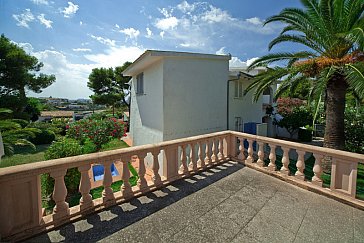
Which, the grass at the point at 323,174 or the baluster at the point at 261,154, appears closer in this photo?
the baluster at the point at 261,154

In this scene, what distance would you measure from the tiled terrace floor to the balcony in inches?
0.6

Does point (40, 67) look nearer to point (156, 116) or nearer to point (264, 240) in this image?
point (156, 116)

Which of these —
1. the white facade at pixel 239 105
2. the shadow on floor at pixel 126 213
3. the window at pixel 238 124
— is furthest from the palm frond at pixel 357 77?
the window at pixel 238 124

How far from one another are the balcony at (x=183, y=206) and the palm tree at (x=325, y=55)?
118 inches

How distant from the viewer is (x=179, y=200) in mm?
3537

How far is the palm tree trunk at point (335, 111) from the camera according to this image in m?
6.57

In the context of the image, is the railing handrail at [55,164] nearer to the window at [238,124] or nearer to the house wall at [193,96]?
the house wall at [193,96]

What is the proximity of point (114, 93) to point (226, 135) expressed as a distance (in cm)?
2911

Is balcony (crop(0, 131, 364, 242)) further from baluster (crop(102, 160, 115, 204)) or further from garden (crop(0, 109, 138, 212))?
garden (crop(0, 109, 138, 212))

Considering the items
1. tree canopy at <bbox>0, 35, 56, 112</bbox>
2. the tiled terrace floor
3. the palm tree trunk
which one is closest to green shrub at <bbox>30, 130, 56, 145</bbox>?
tree canopy at <bbox>0, 35, 56, 112</bbox>

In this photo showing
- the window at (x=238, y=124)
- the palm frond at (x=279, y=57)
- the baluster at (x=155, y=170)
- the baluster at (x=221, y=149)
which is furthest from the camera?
the window at (x=238, y=124)

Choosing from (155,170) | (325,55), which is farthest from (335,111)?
(155,170)

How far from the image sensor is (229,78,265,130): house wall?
37.2ft

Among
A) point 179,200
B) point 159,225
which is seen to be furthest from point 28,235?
point 179,200
